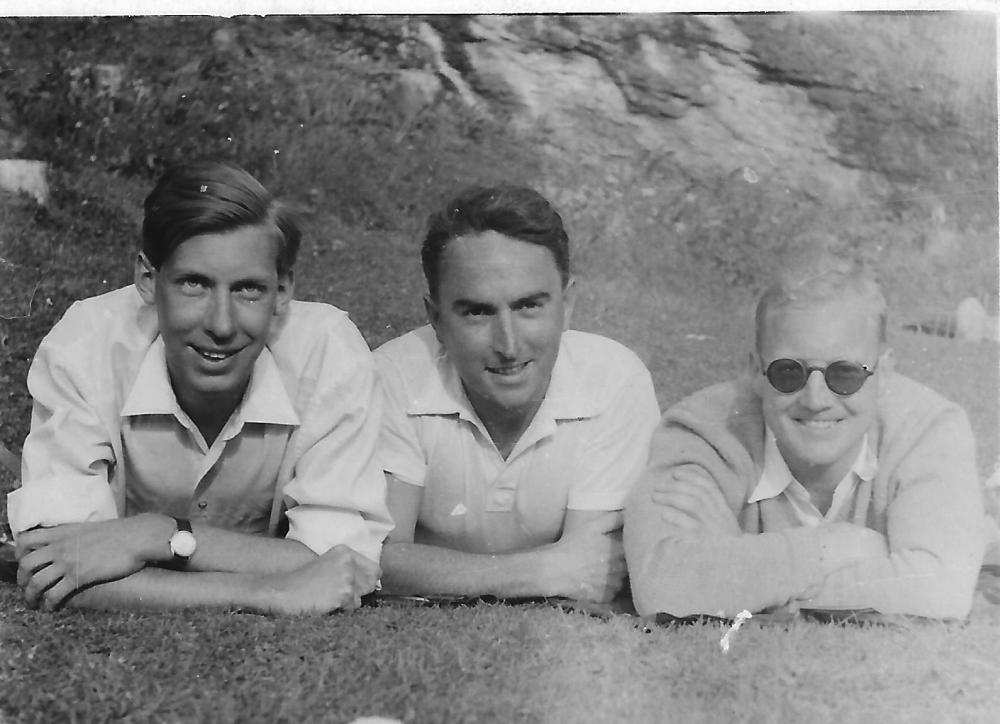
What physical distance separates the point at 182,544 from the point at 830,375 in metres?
2.20

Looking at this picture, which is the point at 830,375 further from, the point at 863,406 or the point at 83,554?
the point at 83,554

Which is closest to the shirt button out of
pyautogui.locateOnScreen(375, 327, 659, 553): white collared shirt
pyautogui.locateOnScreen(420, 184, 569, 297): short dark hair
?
pyautogui.locateOnScreen(375, 327, 659, 553): white collared shirt

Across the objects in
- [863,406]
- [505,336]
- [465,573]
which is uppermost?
[505,336]

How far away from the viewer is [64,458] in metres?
4.12

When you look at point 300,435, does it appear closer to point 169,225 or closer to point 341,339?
point 341,339

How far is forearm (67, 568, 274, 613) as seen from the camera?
4086 millimetres

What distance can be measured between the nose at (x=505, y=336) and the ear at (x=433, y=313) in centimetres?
24

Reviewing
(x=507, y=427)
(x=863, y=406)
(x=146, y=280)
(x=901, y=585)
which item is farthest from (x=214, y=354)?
(x=901, y=585)

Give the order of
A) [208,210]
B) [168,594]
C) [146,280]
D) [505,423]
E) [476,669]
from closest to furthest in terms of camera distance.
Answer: [476,669]
[168,594]
[208,210]
[146,280]
[505,423]

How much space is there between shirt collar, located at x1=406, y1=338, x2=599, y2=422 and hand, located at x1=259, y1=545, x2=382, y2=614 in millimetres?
556

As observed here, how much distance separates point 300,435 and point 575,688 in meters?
1.22

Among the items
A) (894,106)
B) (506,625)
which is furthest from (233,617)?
(894,106)

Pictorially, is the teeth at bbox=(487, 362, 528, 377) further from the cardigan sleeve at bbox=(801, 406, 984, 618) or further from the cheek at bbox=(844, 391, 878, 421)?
the cardigan sleeve at bbox=(801, 406, 984, 618)

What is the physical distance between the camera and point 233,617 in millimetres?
4074
